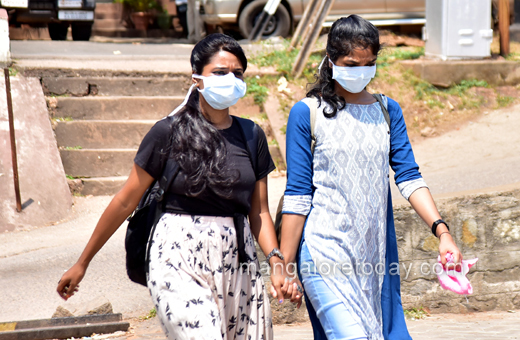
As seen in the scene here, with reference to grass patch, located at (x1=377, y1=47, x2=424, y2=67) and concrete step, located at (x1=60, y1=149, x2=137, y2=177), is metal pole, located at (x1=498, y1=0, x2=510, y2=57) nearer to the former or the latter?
grass patch, located at (x1=377, y1=47, x2=424, y2=67)

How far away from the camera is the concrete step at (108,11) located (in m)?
19.0

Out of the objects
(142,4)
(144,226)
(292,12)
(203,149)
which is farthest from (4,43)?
(142,4)

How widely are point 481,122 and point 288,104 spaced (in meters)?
2.55

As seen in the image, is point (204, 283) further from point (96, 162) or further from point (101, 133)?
point (101, 133)

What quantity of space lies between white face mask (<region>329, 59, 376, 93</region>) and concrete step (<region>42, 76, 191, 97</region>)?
5.61m

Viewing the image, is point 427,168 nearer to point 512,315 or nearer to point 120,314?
point 512,315

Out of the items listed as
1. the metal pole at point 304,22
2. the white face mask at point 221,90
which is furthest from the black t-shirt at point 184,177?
the metal pole at point 304,22

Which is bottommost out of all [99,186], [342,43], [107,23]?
[99,186]

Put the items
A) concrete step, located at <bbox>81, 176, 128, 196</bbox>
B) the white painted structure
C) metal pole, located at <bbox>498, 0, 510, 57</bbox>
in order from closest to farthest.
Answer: concrete step, located at <bbox>81, 176, 128, 196</bbox> → the white painted structure → metal pole, located at <bbox>498, 0, 510, 57</bbox>

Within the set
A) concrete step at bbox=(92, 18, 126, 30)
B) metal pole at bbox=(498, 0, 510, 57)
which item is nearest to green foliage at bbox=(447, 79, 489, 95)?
metal pole at bbox=(498, 0, 510, 57)

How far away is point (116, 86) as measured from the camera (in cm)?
793

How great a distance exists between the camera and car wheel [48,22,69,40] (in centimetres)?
1428

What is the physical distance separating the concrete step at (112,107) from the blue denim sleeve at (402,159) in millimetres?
5375

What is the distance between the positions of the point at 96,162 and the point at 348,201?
5024mm
